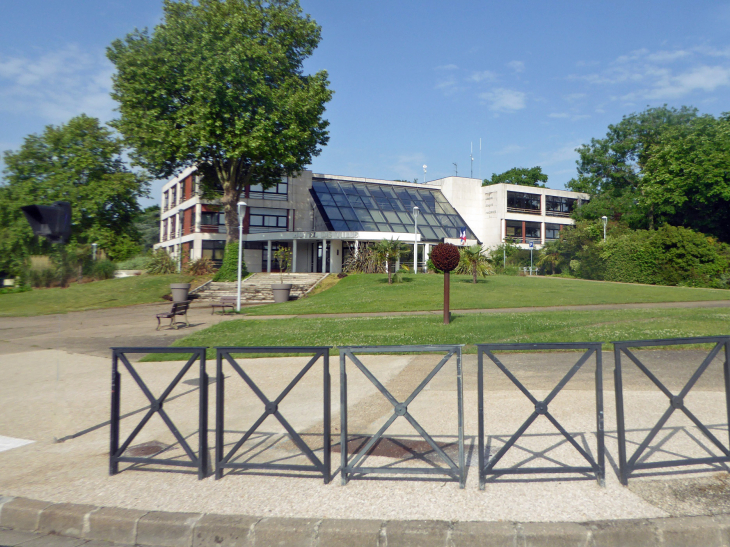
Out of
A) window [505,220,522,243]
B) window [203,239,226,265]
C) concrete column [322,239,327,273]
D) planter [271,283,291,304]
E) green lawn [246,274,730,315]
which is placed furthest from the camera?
window [505,220,522,243]

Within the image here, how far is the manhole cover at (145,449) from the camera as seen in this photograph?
4.60 metres

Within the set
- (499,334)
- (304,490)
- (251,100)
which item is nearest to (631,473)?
(304,490)

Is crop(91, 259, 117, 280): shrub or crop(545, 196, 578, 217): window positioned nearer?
crop(91, 259, 117, 280): shrub

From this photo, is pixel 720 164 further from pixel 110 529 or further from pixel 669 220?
pixel 110 529

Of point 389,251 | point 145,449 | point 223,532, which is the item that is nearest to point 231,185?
point 389,251

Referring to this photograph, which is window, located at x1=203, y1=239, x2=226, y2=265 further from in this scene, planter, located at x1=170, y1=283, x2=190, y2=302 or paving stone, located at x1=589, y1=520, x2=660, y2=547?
paving stone, located at x1=589, y1=520, x2=660, y2=547

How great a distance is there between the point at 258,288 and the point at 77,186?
18527mm

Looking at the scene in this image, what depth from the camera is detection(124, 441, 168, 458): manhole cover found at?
4602 millimetres

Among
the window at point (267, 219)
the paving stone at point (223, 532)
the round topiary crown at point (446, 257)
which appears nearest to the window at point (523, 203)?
the window at point (267, 219)

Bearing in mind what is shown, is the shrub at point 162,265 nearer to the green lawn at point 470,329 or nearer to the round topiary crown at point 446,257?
the green lawn at point 470,329

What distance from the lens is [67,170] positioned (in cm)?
3581

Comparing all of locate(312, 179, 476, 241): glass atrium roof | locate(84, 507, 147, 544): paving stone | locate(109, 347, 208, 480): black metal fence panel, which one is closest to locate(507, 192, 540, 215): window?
locate(312, 179, 476, 241): glass atrium roof

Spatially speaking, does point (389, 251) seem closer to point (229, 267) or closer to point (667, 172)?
point (229, 267)

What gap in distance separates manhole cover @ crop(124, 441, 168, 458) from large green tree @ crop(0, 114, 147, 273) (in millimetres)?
34699
